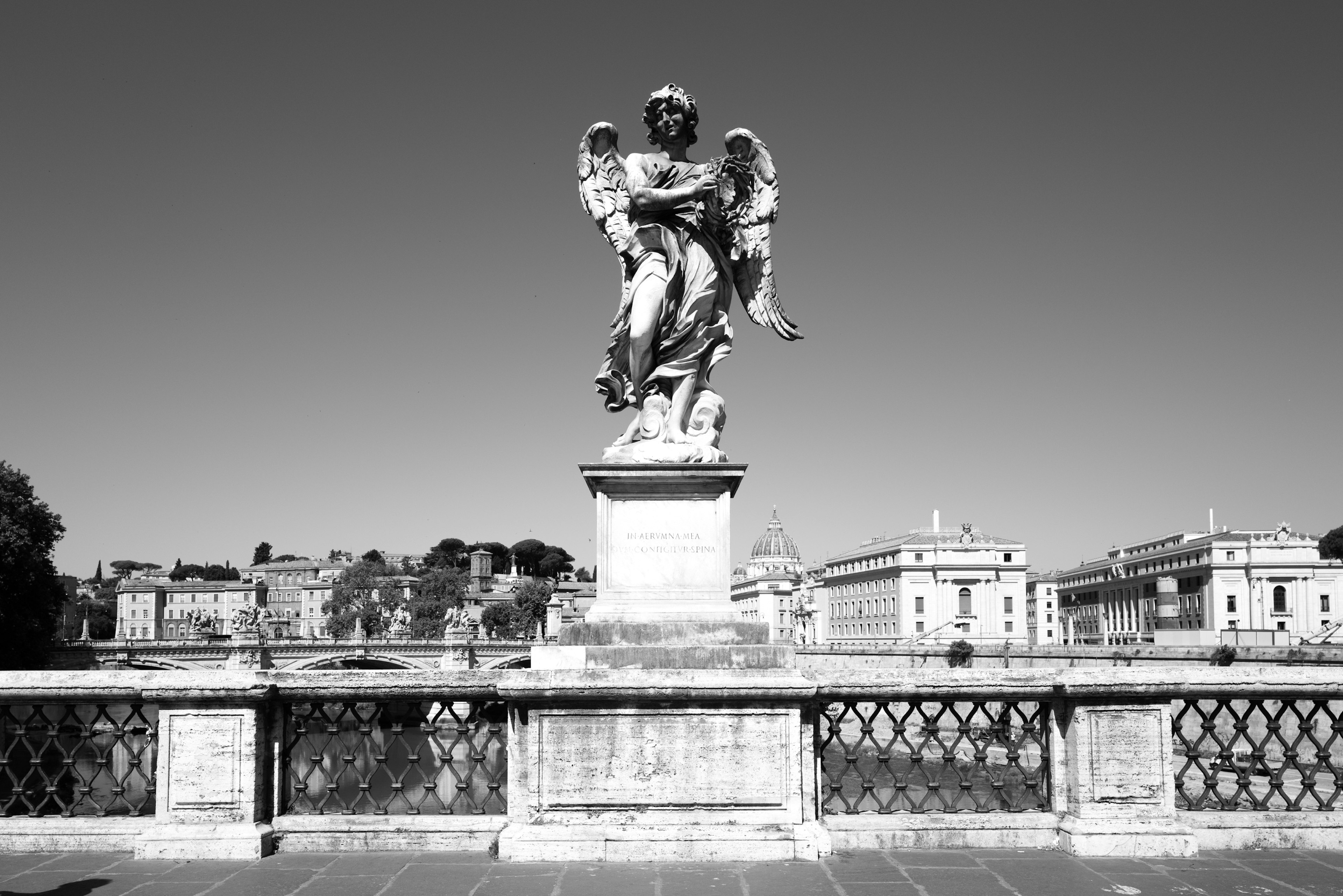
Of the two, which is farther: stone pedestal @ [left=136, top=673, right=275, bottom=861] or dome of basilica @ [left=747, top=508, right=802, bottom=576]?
dome of basilica @ [left=747, top=508, right=802, bottom=576]

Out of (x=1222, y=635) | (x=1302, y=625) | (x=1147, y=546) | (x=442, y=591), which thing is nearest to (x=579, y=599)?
(x=442, y=591)

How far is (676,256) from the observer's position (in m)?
6.68

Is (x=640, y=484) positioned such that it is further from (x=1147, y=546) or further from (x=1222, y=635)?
(x=1147, y=546)

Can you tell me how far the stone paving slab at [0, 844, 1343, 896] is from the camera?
16.7ft

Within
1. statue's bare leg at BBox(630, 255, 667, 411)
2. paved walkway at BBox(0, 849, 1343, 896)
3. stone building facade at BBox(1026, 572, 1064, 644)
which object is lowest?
stone building facade at BBox(1026, 572, 1064, 644)

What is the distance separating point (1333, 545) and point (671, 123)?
12525 centimetres

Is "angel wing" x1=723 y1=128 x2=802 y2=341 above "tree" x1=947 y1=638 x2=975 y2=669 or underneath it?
above

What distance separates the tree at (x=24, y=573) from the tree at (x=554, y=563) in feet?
455

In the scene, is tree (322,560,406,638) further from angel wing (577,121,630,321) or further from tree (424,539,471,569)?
angel wing (577,121,630,321)

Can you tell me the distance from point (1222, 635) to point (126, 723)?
59635 mm

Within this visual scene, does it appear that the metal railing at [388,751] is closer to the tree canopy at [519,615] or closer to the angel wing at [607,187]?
the angel wing at [607,187]

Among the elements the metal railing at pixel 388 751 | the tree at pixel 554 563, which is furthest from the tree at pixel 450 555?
the metal railing at pixel 388 751

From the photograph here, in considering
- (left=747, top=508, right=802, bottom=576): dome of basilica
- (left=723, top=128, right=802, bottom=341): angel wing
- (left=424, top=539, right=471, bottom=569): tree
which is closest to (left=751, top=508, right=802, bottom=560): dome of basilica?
(left=747, top=508, right=802, bottom=576): dome of basilica

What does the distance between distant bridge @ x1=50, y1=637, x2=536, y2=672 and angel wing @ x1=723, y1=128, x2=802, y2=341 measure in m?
57.3
